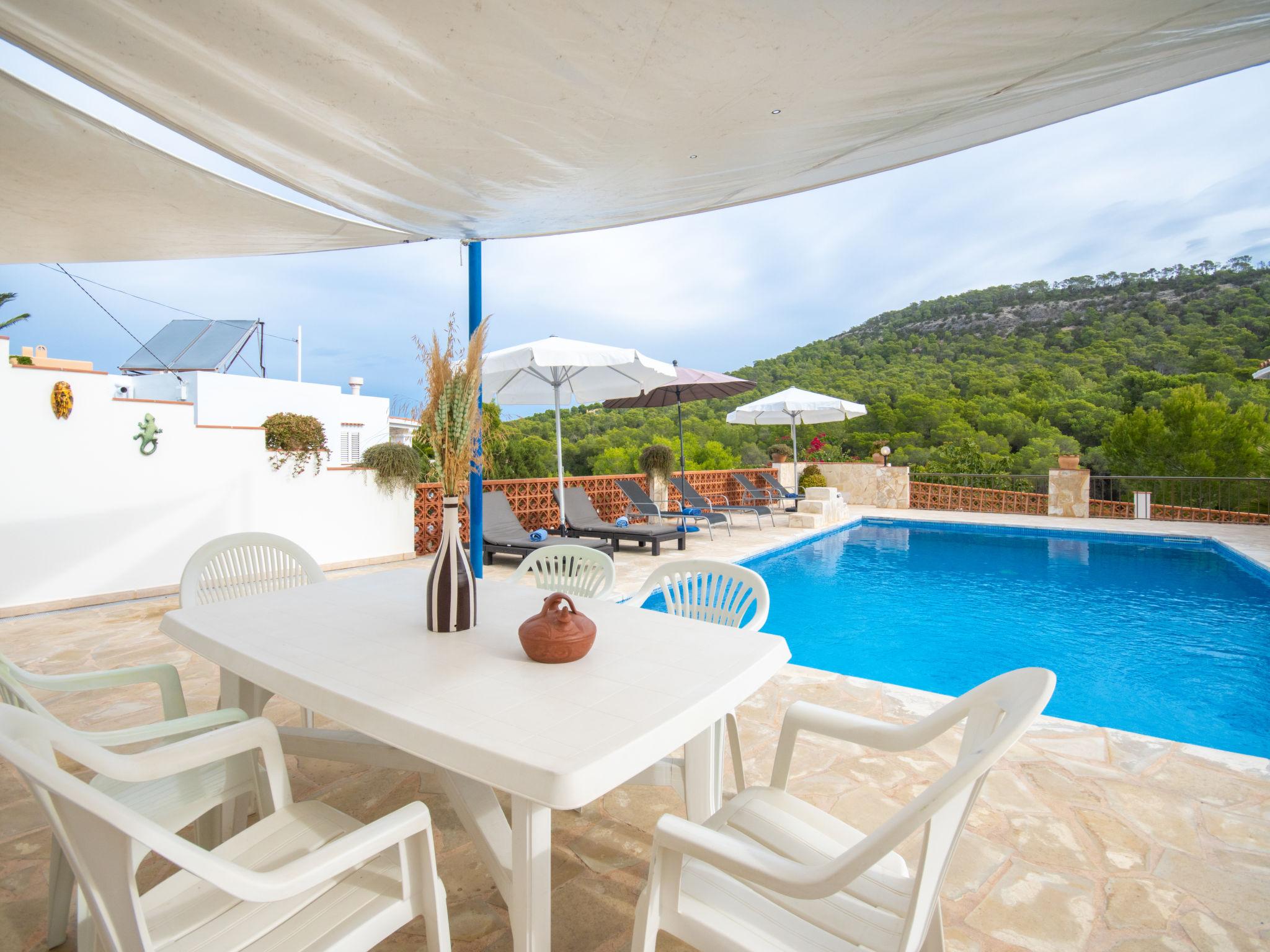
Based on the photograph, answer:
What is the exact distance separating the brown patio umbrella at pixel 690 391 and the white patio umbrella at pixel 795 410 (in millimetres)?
2389

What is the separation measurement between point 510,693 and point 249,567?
2004 millimetres

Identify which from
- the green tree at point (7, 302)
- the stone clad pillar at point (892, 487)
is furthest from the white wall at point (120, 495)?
the green tree at point (7, 302)

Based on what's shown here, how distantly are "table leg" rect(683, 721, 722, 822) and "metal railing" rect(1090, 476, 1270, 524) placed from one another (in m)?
12.0

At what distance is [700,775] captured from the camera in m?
1.67

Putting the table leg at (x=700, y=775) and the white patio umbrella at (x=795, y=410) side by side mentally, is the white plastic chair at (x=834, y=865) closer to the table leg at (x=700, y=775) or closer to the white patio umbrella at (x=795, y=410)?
Result: the table leg at (x=700, y=775)

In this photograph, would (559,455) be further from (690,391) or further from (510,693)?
(510,693)

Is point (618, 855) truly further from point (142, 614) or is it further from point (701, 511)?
point (701, 511)

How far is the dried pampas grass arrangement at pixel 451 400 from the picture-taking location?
1.79m

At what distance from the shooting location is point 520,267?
3525 centimetres

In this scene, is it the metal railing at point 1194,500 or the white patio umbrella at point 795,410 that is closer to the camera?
the metal railing at point 1194,500

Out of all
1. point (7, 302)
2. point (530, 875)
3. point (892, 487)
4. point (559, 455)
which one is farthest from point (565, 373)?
point (7, 302)

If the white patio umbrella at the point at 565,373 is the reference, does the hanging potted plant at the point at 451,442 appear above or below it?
below

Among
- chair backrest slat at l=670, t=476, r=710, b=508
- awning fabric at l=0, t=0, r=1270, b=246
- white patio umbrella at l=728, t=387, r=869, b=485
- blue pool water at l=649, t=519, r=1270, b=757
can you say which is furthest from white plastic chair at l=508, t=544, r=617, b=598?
white patio umbrella at l=728, t=387, r=869, b=485

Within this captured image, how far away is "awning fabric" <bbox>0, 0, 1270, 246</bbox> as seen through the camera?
1766 millimetres
